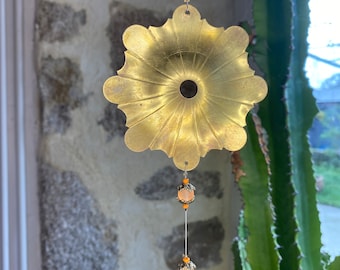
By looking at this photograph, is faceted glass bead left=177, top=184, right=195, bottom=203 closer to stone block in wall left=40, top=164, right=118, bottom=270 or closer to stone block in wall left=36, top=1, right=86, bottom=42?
stone block in wall left=40, top=164, right=118, bottom=270

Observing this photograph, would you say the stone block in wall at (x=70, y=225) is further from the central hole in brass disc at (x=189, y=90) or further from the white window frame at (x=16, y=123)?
the central hole in brass disc at (x=189, y=90)

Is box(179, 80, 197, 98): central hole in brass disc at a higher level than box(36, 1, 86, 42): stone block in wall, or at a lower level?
lower

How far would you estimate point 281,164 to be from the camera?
0.77m

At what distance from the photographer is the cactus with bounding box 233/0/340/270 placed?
736 mm

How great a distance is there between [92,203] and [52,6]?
0.41 meters

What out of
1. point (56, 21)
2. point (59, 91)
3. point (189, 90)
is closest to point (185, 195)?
point (189, 90)

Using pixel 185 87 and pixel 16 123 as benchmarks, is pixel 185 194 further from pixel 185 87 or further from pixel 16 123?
pixel 16 123

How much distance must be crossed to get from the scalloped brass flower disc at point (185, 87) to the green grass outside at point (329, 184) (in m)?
0.34

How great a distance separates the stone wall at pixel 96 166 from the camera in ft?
2.53

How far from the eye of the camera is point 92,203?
81cm

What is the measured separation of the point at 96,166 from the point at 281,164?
0.39 m

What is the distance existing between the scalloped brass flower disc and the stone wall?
132 mm

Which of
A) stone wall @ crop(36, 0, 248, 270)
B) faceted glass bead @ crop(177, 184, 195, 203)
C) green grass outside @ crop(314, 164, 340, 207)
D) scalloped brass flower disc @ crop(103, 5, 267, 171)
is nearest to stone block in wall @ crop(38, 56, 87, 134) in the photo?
stone wall @ crop(36, 0, 248, 270)

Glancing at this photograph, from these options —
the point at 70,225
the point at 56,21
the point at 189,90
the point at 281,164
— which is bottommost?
the point at 70,225
